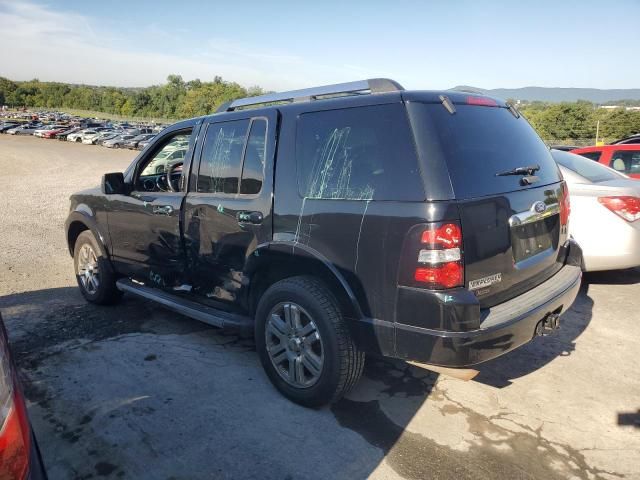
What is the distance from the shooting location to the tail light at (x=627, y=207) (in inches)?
201

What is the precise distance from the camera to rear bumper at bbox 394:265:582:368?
8.43 ft

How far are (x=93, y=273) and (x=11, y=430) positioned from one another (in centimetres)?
408

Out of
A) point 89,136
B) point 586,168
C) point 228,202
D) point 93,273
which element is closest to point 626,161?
A: point 586,168

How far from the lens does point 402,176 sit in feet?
8.89

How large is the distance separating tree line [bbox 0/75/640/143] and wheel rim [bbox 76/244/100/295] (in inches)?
1240

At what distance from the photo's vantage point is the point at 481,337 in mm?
2598

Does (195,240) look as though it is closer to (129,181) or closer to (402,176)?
(129,181)

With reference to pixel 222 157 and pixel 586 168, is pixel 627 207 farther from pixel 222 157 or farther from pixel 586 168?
pixel 222 157

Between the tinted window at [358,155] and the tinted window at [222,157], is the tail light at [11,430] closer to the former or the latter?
the tinted window at [358,155]

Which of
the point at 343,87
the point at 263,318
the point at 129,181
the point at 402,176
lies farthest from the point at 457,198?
the point at 129,181

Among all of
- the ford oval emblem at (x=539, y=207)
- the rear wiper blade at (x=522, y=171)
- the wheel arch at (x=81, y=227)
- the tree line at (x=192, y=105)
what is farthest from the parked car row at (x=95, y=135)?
the ford oval emblem at (x=539, y=207)

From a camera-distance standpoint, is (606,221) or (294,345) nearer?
(294,345)

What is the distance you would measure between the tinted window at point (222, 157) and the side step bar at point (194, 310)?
95 cm

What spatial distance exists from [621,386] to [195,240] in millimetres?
3374
